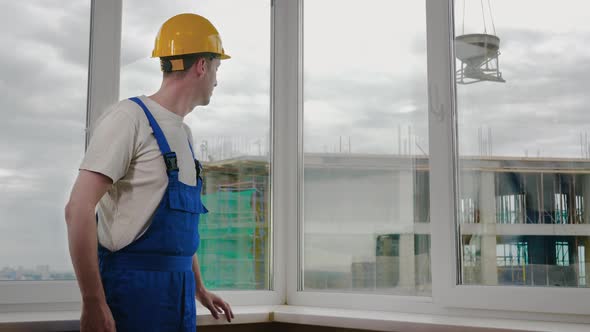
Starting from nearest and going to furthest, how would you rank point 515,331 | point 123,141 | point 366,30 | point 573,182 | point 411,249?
point 123,141 → point 515,331 → point 573,182 → point 411,249 → point 366,30

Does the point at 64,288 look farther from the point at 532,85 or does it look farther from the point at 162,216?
the point at 532,85

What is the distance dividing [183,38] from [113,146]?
1.46 feet

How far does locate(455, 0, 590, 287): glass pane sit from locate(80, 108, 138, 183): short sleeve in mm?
1237

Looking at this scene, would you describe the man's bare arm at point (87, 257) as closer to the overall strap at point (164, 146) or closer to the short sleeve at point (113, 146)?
the short sleeve at point (113, 146)

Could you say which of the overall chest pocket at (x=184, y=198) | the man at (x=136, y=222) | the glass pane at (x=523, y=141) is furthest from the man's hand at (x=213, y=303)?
the glass pane at (x=523, y=141)

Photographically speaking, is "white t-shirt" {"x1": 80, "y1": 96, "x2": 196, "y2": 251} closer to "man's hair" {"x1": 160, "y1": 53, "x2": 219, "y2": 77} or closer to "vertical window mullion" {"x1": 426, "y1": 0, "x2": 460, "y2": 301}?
"man's hair" {"x1": 160, "y1": 53, "x2": 219, "y2": 77}

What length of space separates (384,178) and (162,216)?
1.08m

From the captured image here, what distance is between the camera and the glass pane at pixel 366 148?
2381 mm

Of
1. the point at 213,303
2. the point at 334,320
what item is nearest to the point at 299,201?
the point at 334,320

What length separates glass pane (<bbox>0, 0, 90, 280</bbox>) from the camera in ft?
6.81

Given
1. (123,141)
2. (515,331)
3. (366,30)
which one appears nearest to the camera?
(123,141)

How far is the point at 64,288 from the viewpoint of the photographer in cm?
211

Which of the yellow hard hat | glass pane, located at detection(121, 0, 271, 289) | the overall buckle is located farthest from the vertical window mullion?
the overall buckle

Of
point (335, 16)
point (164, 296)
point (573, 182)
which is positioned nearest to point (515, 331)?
point (573, 182)
